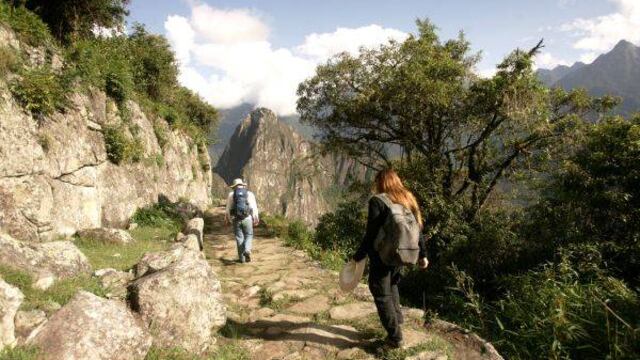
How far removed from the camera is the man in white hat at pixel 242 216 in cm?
1020

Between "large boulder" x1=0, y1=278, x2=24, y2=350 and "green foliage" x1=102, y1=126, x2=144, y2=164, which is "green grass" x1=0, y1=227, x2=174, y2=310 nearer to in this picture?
"large boulder" x1=0, y1=278, x2=24, y2=350

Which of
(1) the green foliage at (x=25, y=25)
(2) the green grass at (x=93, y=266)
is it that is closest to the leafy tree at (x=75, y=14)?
(1) the green foliage at (x=25, y=25)

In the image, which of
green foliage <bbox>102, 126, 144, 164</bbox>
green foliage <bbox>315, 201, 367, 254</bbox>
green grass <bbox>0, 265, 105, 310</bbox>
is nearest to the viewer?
green grass <bbox>0, 265, 105, 310</bbox>

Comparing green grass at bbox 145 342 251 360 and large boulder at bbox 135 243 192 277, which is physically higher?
large boulder at bbox 135 243 192 277

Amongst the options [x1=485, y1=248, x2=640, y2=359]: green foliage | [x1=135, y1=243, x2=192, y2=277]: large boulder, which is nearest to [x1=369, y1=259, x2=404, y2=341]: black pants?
[x1=485, y1=248, x2=640, y2=359]: green foliage

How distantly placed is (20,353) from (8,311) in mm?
443

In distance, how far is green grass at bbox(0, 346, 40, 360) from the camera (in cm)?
357

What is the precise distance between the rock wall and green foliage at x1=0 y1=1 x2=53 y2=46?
567mm

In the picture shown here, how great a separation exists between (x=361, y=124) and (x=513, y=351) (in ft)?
36.6

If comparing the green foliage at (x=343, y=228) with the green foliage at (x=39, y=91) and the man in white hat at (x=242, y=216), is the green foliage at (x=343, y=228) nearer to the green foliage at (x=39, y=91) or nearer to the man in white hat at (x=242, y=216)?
the man in white hat at (x=242, y=216)

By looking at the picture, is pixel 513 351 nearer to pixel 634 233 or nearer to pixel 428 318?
pixel 428 318

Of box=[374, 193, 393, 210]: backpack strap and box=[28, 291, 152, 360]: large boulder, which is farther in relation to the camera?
box=[374, 193, 393, 210]: backpack strap

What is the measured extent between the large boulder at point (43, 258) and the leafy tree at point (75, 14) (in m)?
9.59

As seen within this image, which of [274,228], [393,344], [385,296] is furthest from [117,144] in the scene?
[393,344]
